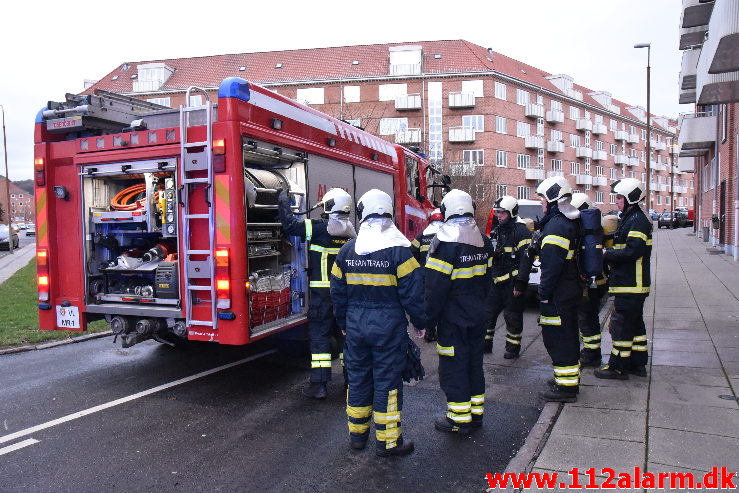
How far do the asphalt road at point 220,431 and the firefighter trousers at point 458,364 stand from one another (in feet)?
0.69

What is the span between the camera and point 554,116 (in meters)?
57.5

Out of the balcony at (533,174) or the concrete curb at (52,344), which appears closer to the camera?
the concrete curb at (52,344)

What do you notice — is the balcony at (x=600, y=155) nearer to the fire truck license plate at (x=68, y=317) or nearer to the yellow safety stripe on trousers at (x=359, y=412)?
the fire truck license plate at (x=68, y=317)

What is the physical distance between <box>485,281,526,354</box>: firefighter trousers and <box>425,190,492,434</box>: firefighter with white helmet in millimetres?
2297

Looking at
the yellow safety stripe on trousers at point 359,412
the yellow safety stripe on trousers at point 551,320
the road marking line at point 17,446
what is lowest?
A: the road marking line at point 17,446

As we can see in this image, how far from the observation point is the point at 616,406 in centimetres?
493

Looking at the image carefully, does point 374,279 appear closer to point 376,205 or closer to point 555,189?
point 376,205

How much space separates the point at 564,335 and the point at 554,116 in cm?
5648

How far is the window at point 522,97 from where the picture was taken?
52875mm

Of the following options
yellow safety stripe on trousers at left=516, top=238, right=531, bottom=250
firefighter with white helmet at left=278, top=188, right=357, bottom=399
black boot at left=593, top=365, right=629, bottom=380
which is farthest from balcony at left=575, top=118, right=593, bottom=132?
firefighter with white helmet at left=278, top=188, right=357, bottom=399

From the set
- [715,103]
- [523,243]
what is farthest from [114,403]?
[715,103]

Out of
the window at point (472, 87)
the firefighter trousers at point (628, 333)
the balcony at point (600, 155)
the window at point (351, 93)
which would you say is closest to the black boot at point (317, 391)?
the firefighter trousers at point (628, 333)

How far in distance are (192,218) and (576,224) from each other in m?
3.57

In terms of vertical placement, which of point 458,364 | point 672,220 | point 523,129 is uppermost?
point 523,129
